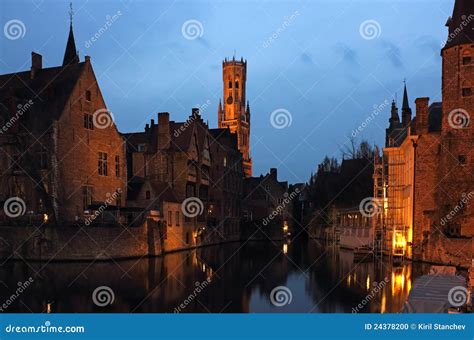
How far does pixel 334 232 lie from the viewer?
235 feet

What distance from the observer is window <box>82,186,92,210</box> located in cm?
4022

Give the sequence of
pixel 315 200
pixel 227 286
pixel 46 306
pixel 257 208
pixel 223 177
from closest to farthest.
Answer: pixel 46 306
pixel 227 286
pixel 223 177
pixel 257 208
pixel 315 200

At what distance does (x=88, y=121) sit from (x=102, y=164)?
3888 mm

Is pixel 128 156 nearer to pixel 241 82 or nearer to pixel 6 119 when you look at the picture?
pixel 6 119

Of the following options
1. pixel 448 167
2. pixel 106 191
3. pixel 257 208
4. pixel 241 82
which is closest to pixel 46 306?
pixel 106 191

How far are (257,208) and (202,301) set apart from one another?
200ft

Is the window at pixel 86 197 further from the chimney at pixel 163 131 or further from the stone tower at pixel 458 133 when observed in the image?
the stone tower at pixel 458 133

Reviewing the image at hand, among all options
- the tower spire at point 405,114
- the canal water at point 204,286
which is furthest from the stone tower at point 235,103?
the canal water at point 204,286

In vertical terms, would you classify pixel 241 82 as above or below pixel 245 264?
above

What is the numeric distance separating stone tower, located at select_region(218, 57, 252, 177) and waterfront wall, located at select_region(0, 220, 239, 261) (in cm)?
10398

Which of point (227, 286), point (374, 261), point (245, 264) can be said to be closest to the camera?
point (227, 286)

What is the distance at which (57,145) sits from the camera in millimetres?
37969

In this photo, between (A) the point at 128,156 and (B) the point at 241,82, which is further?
(B) the point at 241,82

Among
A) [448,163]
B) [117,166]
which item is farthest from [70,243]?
[448,163]
